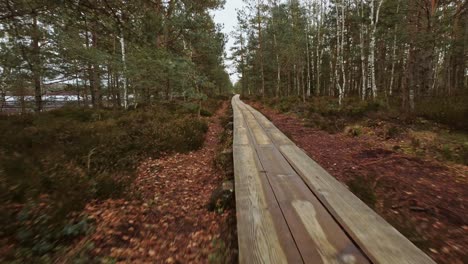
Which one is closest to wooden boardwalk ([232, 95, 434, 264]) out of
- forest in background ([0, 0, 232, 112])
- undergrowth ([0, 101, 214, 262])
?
undergrowth ([0, 101, 214, 262])

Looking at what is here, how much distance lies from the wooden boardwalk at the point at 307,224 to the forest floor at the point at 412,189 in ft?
1.86

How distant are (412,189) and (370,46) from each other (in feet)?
43.5

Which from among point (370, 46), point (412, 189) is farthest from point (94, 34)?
point (370, 46)

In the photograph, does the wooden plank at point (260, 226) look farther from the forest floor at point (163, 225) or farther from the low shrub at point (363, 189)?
the low shrub at point (363, 189)

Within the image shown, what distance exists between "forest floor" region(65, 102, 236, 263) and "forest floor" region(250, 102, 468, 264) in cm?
223

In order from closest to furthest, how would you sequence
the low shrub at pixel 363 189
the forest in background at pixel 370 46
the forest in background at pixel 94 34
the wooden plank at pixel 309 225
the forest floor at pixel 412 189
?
the wooden plank at pixel 309 225 → the forest floor at pixel 412 189 → the low shrub at pixel 363 189 → the forest in background at pixel 94 34 → the forest in background at pixel 370 46

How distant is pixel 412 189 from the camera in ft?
12.9

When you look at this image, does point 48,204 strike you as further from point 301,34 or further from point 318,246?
point 301,34

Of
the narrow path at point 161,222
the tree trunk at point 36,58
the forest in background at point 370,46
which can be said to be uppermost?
the forest in background at point 370,46

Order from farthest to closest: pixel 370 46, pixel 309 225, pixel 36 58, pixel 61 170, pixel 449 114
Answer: pixel 370 46
pixel 449 114
pixel 36 58
pixel 61 170
pixel 309 225

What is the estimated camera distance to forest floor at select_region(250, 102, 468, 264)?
8.60 feet

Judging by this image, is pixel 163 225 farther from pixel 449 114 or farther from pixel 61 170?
pixel 449 114

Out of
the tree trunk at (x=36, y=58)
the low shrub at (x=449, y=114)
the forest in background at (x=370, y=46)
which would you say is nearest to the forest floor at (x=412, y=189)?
the low shrub at (x=449, y=114)

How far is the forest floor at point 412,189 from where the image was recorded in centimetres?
262
